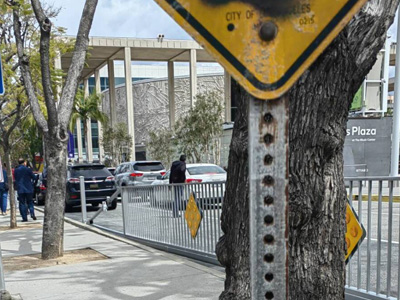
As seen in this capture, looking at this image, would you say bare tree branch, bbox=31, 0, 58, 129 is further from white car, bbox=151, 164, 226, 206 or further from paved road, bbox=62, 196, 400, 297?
paved road, bbox=62, 196, 400, 297

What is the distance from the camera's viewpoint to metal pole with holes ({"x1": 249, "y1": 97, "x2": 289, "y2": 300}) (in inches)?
46.7

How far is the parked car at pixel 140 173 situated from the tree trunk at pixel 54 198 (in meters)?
9.49

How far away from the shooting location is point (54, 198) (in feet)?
22.0

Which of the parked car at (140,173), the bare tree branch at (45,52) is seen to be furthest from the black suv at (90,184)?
the bare tree branch at (45,52)

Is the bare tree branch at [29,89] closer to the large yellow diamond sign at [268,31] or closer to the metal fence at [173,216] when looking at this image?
the metal fence at [173,216]

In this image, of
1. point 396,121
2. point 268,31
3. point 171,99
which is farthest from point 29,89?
point 171,99

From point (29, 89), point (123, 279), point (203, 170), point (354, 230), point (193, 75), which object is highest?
point (193, 75)

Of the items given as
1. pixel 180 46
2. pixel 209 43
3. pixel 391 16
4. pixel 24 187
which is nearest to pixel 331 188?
pixel 391 16

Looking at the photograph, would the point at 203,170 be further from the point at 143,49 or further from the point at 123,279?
the point at 143,49

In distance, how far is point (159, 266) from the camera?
5.74 metres

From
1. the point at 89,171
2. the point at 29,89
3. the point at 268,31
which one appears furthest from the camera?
the point at 89,171

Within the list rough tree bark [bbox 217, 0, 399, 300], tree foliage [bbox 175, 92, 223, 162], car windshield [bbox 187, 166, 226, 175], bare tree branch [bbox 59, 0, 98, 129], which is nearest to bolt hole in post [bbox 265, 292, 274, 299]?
rough tree bark [bbox 217, 0, 399, 300]

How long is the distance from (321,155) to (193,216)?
166 inches

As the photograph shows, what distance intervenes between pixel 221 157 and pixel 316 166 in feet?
94.0
